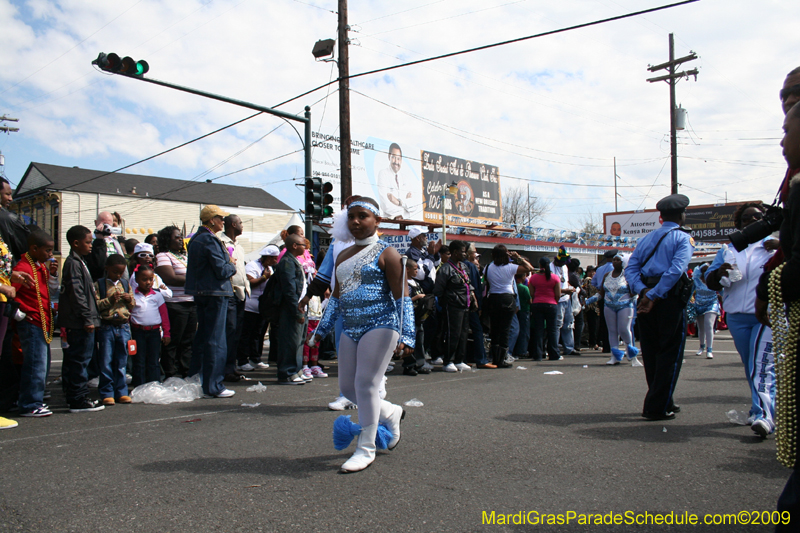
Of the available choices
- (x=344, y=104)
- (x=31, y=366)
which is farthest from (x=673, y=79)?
(x=31, y=366)

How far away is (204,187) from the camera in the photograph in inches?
2041

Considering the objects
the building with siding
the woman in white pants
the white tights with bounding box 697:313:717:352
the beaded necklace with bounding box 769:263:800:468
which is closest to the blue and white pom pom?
the beaded necklace with bounding box 769:263:800:468

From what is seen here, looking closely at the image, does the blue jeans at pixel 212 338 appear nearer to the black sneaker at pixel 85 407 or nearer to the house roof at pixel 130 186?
the black sneaker at pixel 85 407

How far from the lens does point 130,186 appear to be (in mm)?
46531

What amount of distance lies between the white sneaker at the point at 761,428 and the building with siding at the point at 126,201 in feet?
116

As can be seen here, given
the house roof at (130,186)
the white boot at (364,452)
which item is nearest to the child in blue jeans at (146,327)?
the white boot at (364,452)

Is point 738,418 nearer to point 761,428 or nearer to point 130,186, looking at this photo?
point 761,428

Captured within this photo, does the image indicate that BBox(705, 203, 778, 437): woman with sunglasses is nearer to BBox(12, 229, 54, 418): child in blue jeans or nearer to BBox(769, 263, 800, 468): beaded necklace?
BBox(769, 263, 800, 468): beaded necklace

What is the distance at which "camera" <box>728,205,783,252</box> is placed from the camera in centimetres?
297

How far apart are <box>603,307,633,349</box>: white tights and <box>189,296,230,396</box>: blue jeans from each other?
6.35 m

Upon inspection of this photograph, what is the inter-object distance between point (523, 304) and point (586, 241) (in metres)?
27.1

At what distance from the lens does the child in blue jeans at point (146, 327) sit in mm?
6875

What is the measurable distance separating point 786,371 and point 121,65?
11581 mm

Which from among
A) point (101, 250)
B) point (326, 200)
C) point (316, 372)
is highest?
point (326, 200)
